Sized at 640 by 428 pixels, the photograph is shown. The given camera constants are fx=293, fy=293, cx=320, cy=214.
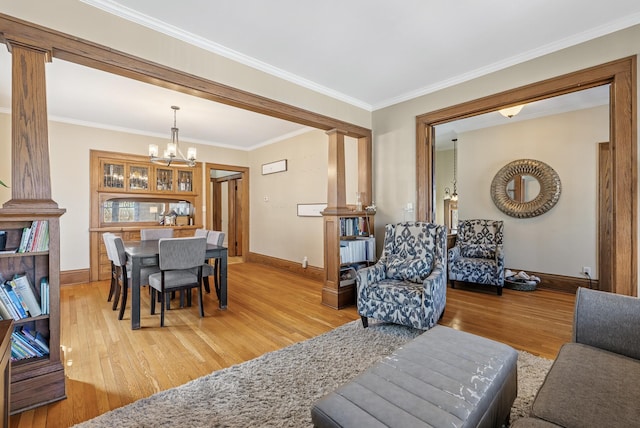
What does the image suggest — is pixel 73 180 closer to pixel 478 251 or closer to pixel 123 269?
pixel 123 269

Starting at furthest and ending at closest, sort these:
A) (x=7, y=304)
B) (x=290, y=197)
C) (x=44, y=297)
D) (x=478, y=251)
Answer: (x=290, y=197) → (x=478, y=251) → (x=44, y=297) → (x=7, y=304)

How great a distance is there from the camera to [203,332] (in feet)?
9.37

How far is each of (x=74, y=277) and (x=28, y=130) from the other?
383 cm

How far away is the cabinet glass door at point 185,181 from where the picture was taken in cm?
586

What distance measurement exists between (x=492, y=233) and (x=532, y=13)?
318 centimetres

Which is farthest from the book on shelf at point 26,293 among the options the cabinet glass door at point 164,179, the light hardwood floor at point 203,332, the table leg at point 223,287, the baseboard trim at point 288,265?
the cabinet glass door at point 164,179

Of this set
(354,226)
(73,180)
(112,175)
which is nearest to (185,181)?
(112,175)

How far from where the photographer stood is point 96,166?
192 inches

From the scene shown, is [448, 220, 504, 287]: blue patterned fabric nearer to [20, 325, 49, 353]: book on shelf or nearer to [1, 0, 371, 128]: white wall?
[1, 0, 371, 128]: white wall

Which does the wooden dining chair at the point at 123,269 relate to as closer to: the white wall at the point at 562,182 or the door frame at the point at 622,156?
the door frame at the point at 622,156

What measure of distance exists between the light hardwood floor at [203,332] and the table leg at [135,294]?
93 millimetres

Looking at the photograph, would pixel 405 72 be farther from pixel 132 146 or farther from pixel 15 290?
pixel 132 146

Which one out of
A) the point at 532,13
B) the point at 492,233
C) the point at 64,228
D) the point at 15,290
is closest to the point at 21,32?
the point at 15,290

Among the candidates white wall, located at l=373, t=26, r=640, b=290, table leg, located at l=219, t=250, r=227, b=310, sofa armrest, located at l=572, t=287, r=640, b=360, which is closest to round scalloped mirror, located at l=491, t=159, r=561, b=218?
white wall, located at l=373, t=26, r=640, b=290
